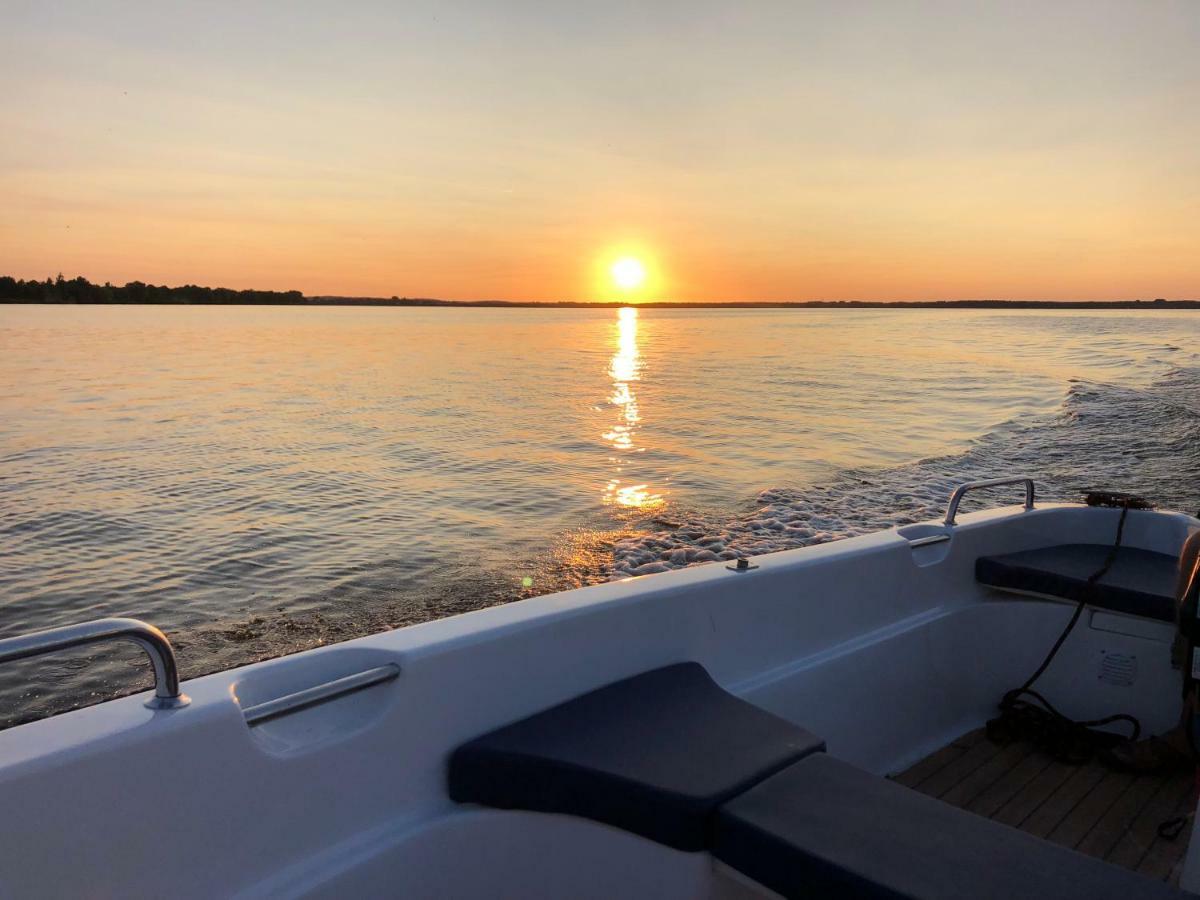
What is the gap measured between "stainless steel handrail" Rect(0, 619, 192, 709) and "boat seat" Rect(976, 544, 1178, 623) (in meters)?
2.62

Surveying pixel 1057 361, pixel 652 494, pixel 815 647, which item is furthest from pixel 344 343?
pixel 815 647

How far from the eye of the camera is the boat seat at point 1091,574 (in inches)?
103

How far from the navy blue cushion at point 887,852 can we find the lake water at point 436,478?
4008 mm

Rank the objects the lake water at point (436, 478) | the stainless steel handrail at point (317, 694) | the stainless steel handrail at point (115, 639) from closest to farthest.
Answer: the stainless steel handrail at point (115, 639)
the stainless steel handrail at point (317, 694)
the lake water at point (436, 478)

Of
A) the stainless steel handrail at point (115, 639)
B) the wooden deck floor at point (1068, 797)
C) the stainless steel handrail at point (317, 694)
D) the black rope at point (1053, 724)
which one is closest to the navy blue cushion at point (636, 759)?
the stainless steel handrail at point (317, 694)

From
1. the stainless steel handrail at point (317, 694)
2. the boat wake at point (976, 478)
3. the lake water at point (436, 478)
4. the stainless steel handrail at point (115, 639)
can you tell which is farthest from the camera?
the boat wake at point (976, 478)

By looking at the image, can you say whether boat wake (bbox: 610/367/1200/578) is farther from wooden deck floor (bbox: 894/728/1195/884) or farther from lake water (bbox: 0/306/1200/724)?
wooden deck floor (bbox: 894/728/1195/884)

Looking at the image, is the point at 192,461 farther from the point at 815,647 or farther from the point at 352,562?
the point at 815,647

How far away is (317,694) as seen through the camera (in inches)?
55.9

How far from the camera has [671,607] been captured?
1953mm

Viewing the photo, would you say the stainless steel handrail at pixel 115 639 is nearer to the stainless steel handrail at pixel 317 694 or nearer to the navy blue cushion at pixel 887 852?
the stainless steel handrail at pixel 317 694

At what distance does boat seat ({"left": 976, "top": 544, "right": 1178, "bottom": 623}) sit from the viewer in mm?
2613

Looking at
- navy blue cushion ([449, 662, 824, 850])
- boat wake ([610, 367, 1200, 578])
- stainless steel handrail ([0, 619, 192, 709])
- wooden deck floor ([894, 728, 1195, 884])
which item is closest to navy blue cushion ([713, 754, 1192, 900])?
navy blue cushion ([449, 662, 824, 850])

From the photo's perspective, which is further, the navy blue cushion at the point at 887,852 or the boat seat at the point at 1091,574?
the boat seat at the point at 1091,574
